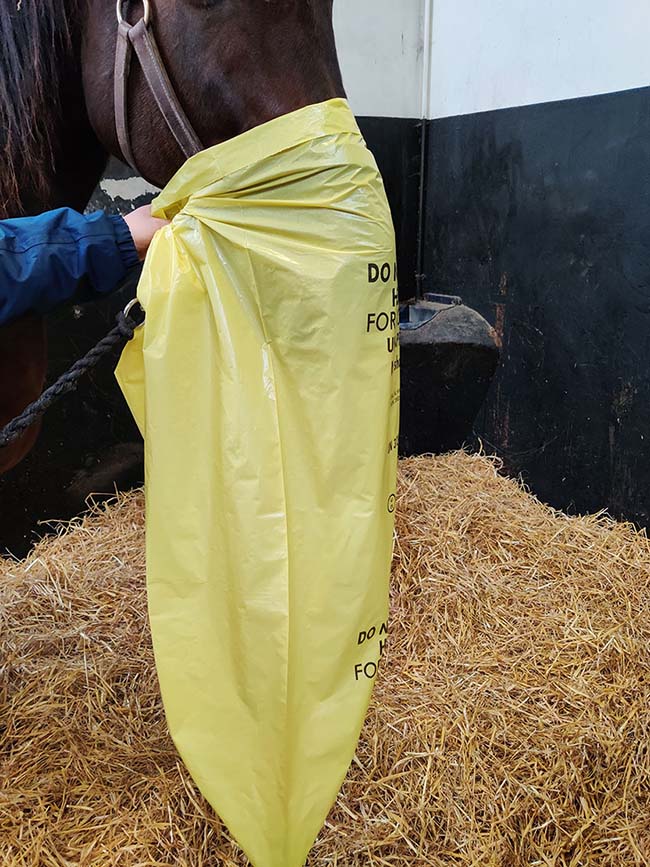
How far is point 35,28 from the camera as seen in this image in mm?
882

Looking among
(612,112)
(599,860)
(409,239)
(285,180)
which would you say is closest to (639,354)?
(612,112)

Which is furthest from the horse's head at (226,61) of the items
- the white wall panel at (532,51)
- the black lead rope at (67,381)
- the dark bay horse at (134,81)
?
the white wall panel at (532,51)

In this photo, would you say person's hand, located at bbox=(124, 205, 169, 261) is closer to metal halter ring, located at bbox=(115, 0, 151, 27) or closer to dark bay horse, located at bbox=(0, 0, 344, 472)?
dark bay horse, located at bbox=(0, 0, 344, 472)

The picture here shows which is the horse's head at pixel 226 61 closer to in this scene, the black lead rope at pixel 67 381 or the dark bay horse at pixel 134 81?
the dark bay horse at pixel 134 81

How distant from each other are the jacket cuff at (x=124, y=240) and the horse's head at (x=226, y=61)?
0.14m

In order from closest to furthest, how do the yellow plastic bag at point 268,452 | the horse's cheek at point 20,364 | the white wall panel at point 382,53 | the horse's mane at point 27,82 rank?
the yellow plastic bag at point 268,452 < the horse's mane at point 27,82 < the horse's cheek at point 20,364 < the white wall panel at point 382,53

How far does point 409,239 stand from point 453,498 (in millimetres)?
1144

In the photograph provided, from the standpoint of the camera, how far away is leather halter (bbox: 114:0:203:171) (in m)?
0.82

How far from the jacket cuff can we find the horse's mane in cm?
21

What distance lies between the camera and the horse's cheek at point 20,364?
98cm

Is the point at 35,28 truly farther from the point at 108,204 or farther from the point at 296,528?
the point at 108,204

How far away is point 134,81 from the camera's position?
859mm

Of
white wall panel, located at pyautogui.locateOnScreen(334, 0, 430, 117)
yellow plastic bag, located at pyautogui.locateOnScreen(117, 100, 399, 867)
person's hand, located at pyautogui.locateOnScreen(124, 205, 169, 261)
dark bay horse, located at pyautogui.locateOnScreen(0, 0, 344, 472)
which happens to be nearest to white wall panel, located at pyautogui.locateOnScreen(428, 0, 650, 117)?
white wall panel, located at pyautogui.locateOnScreen(334, 0, 430, 117)

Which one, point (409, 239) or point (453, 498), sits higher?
point (409, 239)
